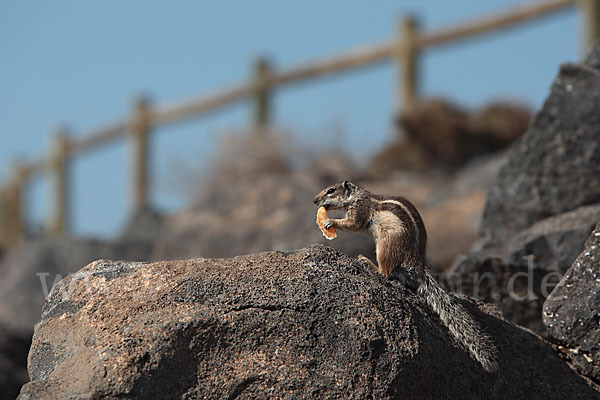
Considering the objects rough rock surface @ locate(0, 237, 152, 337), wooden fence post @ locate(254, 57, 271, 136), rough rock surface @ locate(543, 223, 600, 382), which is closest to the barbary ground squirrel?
Answer: rough rock surface @ locate(543, 223, 600, 382)

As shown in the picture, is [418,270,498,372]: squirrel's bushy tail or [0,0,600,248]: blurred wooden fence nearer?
[418,270,498,372]: squirrel's bushy tail

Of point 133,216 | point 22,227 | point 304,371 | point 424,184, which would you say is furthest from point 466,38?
point 22,227

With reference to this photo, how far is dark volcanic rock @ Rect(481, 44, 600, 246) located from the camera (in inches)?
212

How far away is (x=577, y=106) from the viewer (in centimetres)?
539

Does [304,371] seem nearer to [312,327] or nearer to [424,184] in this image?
[312,327]

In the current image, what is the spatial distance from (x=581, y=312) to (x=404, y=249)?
0.82 m

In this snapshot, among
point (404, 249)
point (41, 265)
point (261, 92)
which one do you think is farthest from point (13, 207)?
point (404, 249)

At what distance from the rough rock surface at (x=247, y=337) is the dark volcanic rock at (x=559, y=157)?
2.18 metres

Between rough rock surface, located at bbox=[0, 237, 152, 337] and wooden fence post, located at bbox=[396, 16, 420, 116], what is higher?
wooden fence post, located at bbox=[396, 16, 420, 116]

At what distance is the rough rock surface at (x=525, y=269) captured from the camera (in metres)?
4.88

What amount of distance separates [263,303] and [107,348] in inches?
22.9

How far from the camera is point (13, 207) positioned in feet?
86.5

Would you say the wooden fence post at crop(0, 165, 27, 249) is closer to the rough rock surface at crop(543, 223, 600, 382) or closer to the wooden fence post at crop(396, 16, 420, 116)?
the wooden fence post at crop(396, 16, 420, 116)

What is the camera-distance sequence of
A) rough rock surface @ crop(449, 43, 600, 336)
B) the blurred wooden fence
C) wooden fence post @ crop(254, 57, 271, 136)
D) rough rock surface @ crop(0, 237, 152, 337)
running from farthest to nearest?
wooden fence post @ crop(254, 57, 271, 136), the blurred wooden fence, rough rock surface @ crop(0, 237, 152, 337), rough rock surface @ crop(449, 43, 600, 336)
